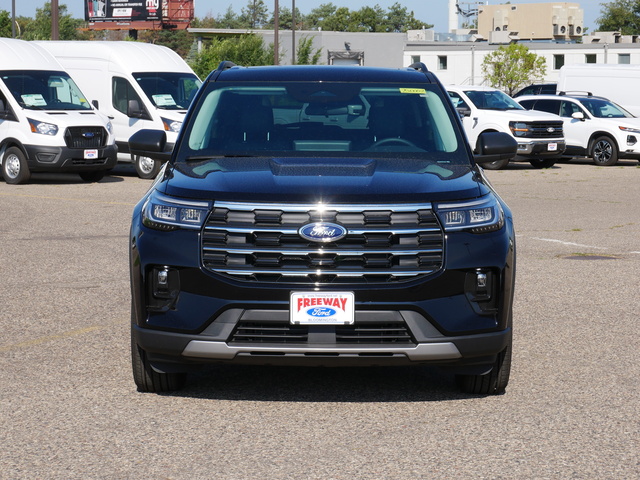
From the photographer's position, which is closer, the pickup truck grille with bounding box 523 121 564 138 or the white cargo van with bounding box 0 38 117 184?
the white cargo van with bounding box 0 38 117 184

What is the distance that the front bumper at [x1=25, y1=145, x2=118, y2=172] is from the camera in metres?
20.2

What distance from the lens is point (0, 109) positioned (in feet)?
67.5

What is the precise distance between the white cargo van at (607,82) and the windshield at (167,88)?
44.3 feet

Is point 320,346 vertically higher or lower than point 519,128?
lower

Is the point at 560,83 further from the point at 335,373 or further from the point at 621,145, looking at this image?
the point at 335,373

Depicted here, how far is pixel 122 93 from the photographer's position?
881 inches

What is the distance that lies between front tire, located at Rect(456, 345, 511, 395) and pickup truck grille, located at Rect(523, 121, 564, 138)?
66.8 feet

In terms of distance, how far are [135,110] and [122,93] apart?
89cm

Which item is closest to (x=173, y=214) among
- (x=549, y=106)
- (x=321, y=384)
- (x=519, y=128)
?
(x=321, y=384)

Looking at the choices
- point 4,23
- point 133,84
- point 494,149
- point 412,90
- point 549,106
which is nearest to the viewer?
point 494,149

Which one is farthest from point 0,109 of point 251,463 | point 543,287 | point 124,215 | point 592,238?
point 251,463

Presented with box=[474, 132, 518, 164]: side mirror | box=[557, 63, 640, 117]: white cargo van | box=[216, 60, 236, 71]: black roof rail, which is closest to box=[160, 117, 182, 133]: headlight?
box=[216, 60, 236, 71]: black roof rail

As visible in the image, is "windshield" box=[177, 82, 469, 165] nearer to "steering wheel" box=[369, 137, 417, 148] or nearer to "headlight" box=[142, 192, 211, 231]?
"steering wheel" box=[369, 137, 417, 148]

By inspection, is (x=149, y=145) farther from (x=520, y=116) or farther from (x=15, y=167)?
(x=520, y=116)
